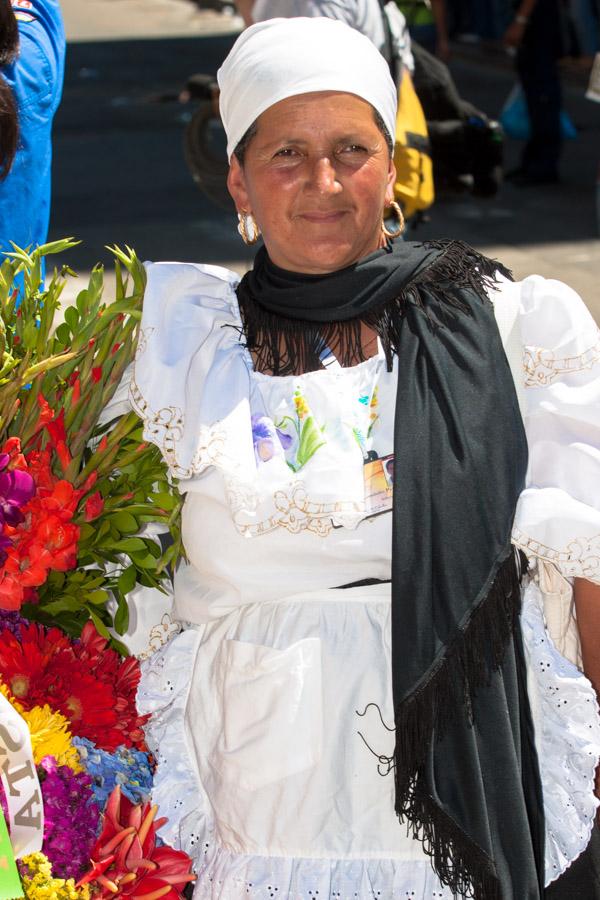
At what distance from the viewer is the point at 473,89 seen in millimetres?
15242

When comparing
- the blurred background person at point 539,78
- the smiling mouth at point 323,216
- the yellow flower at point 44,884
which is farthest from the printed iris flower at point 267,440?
the blurred background person at point 539,78

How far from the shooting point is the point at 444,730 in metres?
1.93

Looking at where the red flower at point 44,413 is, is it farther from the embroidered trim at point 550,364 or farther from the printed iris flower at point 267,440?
the embroidered trim at point 550,364

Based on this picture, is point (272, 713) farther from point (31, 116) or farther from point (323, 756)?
point (31, 116)

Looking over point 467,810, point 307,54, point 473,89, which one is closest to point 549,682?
point 467,810

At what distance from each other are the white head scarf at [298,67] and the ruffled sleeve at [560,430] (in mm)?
406

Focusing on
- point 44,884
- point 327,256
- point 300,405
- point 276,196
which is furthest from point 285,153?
point 44,884

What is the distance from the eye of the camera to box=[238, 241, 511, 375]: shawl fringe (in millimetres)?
2062

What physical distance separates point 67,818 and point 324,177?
1.02 metres

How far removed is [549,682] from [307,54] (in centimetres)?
103

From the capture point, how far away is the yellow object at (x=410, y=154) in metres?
4.36

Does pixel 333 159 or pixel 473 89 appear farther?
pixel 473 89

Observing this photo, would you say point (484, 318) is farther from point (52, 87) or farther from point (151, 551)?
point (52, 87)

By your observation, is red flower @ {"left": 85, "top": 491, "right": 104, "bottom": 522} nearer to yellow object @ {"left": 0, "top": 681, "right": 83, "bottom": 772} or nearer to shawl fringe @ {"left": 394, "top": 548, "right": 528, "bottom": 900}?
yellow object @ {"left": 0, "top": 681, "right": 83, "bottom": 772}
